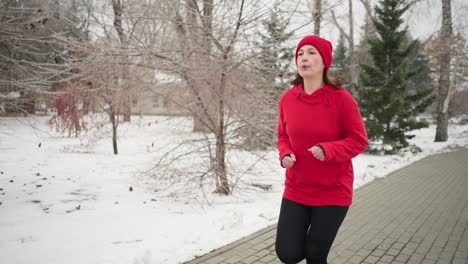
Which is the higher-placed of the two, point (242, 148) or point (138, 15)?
point (138, 15)

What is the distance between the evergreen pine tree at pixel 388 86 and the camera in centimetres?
1235

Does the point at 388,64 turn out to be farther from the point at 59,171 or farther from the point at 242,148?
the point at 59,171

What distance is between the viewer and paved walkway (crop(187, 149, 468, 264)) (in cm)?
360

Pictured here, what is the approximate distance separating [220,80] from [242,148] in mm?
1456

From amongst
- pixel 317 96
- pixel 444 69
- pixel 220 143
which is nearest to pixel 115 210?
pixel 220 143

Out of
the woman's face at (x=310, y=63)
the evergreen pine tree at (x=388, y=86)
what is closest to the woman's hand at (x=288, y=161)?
the woman's face at (x=310, y=63)

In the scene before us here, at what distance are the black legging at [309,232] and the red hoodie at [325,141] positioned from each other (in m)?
0.06

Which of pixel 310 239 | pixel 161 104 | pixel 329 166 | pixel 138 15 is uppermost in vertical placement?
pixel 138 15

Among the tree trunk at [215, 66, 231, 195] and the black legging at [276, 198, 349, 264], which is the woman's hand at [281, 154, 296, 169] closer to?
the black legging at [276, 198, 349, 264]

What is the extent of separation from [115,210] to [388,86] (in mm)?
11134

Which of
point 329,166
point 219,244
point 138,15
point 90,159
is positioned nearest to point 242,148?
point 219,244

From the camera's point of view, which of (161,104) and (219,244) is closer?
(219,244)

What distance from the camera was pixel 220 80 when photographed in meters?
6.07

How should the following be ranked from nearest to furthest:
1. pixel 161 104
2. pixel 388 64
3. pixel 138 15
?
pixel 138 15, pixel 161 104, pixel 388 64
